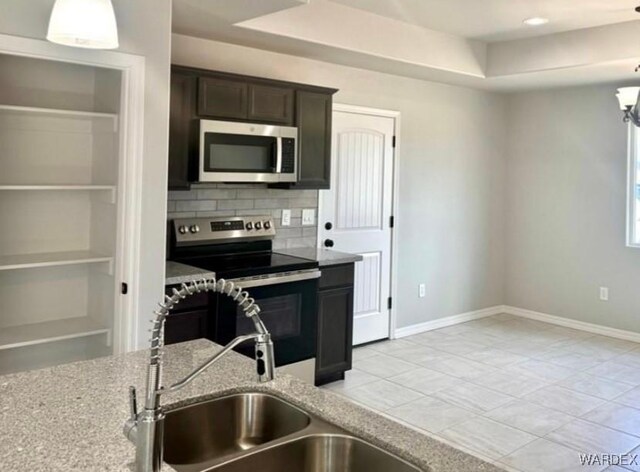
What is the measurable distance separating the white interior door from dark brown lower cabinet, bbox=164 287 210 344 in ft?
5.46

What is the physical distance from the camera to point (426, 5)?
410 centimetres

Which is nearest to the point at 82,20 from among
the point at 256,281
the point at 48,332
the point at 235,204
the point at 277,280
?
the point at 48,332

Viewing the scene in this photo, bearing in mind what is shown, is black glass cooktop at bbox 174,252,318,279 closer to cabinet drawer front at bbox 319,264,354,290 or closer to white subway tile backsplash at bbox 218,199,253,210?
cabinet drawer front at bbox 319,264,354,290

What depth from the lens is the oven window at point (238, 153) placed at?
3.66m

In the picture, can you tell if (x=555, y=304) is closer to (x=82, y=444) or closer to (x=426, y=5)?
(x=426, y=5)

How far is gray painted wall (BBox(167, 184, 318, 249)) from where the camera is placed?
3.93 m

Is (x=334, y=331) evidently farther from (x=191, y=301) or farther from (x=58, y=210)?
(x=58, y=210)

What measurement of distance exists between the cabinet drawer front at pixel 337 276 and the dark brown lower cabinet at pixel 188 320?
0.98 meters

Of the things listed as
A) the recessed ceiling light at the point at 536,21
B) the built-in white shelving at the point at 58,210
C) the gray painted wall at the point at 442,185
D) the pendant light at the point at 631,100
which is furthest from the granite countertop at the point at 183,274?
the recessed ceiling light at the point at 536,21

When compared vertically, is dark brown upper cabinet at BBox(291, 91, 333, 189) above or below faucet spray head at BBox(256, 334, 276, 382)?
above

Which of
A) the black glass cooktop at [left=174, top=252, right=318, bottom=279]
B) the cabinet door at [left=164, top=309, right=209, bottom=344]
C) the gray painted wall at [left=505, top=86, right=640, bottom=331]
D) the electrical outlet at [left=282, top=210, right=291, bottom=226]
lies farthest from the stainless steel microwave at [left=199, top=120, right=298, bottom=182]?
the gray painted wall at [left=505, top=86, right=640, bottom=331]

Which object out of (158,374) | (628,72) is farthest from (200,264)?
(628,72)

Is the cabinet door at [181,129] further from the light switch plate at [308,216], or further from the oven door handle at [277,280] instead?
the light switch plate at [308,216]

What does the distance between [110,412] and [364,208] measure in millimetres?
3879
